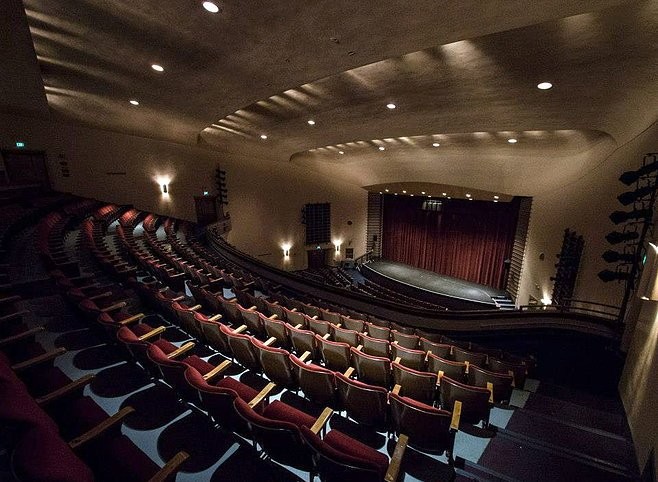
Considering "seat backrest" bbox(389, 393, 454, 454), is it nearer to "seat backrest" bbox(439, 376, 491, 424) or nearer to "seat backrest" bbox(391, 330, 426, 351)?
"seat backrest" bbox(439, 376, 491, 424)

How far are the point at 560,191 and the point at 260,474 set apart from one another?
8.71m

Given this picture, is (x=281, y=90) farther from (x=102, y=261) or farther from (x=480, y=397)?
(x=480, y=397)

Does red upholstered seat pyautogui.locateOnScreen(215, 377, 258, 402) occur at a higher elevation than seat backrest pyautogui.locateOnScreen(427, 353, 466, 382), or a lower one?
higher

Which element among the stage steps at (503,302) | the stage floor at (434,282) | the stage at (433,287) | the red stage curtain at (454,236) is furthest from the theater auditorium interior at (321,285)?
the red stage curtain at (454,236)

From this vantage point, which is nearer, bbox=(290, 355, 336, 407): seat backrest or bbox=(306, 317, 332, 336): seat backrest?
bbox=(290, 355, 336, 407): seat backrest

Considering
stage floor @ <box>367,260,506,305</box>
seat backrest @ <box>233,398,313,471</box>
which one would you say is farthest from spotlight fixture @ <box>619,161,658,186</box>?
stage floor @ <box>367,260,506,305</box>

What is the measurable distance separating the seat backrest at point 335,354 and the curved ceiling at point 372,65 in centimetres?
272

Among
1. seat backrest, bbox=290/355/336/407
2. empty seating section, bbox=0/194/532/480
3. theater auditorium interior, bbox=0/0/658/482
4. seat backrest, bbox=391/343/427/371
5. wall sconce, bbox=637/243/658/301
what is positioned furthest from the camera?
seat backrest, bbox=391/343/427/371

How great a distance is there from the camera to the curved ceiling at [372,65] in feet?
7.66

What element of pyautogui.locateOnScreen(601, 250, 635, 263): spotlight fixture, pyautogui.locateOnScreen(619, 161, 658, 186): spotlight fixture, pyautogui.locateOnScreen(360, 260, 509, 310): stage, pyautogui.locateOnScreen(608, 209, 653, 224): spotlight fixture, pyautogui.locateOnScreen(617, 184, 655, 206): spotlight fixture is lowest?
pyautogui.locateOnScreen(360, 260, 509, 310): stage

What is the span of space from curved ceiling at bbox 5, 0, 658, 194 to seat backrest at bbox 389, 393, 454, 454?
2.71 m

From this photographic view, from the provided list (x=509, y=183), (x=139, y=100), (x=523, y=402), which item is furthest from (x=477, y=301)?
(x=139, y=100)

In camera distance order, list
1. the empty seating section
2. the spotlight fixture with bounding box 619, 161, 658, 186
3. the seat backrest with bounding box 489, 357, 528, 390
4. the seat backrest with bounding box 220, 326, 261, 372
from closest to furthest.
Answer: the empty seating section, the seat backrest with bounding box 220, 326, 261, 372, the seat backrest with bounding box 489, 357, 528, 390, the spotlight fixture with bounding box 619, 161, 658, 186

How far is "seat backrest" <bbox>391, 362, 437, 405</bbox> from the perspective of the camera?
2369 millimetres
